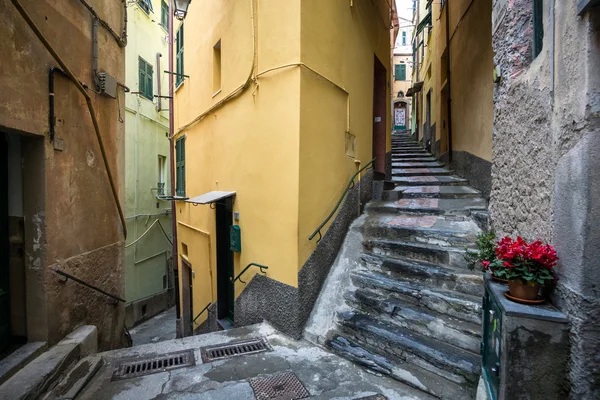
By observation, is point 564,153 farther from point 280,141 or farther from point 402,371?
point 280,141

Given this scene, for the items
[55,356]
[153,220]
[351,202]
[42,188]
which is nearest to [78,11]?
[42,188]

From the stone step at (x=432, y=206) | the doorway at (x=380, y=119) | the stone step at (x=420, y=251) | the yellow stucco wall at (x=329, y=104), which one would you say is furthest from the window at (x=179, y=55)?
the stone step at (x=420, y=251)

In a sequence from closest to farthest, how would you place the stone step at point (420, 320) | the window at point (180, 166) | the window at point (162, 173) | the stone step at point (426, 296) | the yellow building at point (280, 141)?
the stone step at point (420, 320) → the stone step at point (426, 296) → the yellow building at point (280, 141) → the window at point (180, 166) → the window at point (162, 173)

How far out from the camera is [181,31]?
9.95 metres

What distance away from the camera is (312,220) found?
15.7ft

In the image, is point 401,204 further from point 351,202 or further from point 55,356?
point 55,356

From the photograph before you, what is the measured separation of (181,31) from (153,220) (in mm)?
8095

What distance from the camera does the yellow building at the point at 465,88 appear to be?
6559 millimetres

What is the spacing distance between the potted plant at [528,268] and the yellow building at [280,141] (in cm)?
256

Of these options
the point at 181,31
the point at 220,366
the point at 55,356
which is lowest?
the point at 220,366

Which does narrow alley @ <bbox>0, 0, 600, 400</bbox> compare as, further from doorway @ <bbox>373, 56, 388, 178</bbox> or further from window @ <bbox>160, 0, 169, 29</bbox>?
window @ <bbox>160, 0, 169, 29</bbox>

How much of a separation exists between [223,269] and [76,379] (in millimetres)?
3442

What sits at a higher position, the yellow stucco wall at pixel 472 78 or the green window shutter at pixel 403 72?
the green window shutter at pixel 403 72

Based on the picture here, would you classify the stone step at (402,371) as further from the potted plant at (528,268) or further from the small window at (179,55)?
the small window at (179,55)
